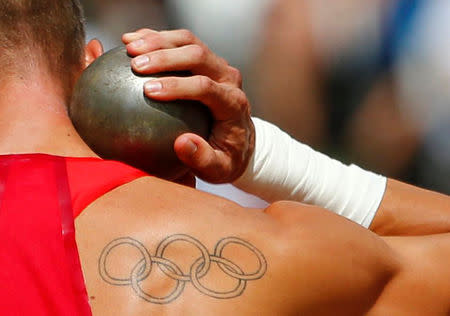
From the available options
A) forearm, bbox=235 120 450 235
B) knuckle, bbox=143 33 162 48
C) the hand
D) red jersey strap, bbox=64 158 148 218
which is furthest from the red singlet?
forearm, bbox=235 120 450 235

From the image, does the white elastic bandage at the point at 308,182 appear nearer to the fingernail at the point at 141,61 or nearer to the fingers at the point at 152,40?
the fingers at the point at 152,40

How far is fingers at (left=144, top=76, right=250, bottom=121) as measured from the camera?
6.93 feet

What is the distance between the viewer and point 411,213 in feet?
9.46

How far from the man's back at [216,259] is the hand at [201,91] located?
0.27 metres

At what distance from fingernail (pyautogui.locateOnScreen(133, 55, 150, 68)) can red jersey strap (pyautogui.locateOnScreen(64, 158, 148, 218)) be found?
280mm

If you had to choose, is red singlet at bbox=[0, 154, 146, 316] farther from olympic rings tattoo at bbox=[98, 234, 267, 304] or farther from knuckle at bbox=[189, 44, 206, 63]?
knuckle at bbox=[189, 44, 206, 63]

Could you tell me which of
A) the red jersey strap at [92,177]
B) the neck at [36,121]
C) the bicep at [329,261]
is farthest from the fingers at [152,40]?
the bicep at [329,261]

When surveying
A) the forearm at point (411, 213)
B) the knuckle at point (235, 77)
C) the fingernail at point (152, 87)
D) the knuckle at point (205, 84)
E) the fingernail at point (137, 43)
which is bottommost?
the forearm at point (411, 213)

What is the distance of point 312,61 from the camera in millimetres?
3783

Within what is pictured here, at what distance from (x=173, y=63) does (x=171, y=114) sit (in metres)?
0.15

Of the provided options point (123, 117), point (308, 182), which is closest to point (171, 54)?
point (123, 117)

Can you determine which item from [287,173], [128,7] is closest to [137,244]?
[287,173]

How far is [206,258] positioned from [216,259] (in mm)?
20

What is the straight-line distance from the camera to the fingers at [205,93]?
2113 mm
